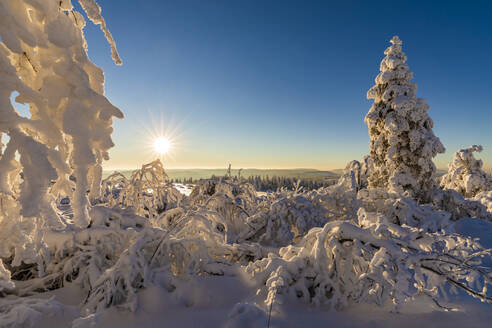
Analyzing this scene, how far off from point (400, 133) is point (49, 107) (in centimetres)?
1468

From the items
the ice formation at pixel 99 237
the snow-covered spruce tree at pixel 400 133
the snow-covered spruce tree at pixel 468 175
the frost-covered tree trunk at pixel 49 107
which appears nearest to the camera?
the frost-covered tree trunk at pixel 49 107

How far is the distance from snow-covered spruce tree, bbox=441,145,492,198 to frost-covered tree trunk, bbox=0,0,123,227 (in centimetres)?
2098

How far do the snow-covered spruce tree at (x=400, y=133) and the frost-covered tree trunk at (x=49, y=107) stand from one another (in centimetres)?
1318

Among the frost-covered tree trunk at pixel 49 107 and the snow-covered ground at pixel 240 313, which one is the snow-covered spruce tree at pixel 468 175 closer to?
the snow-covered ground at pixel 240 313

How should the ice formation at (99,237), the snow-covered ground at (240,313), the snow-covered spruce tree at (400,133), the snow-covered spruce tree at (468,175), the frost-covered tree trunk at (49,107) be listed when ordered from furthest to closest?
the snow-covered spruce tree at (468,175) → the snow-covered spruce tree at (400,133) → the snow-covered ground at (240,313) → the ice formation at (99,237) → the frost-covered tree trunk at (49,107)

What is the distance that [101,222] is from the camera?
11.8 ft

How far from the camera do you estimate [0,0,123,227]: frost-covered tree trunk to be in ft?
4.70

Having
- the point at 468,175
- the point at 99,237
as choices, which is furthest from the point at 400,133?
the point at 99,237

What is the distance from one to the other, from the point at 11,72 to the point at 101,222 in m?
2.76

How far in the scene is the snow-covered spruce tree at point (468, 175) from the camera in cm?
1508

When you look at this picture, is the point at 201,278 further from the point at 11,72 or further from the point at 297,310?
the point at 11,72

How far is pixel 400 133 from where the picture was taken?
12430mm

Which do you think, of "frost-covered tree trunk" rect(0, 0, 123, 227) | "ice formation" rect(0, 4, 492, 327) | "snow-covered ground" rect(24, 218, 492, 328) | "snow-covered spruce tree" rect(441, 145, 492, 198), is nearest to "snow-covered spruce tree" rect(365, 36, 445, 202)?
"snow-covered spruce tree" rect(441, 145, 492, 198)


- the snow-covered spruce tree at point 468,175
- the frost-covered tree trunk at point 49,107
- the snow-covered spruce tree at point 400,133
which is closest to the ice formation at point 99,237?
the frost-covered tree trunk at point 49,107
